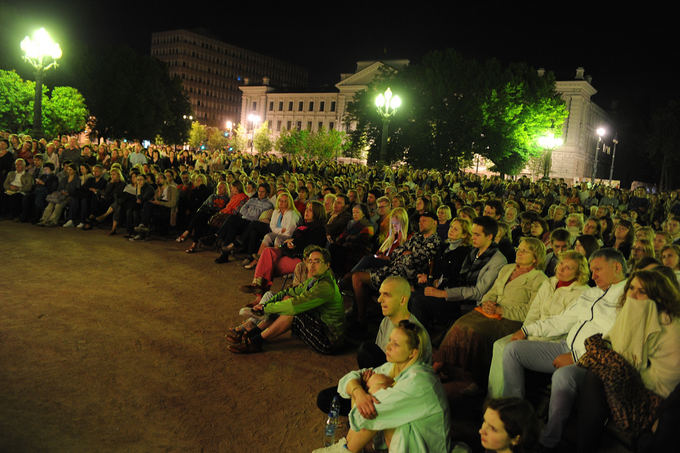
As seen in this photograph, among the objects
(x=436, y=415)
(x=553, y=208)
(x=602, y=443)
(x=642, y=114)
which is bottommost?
(x=602, y=443)

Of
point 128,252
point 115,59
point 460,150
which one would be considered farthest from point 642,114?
point 128,252

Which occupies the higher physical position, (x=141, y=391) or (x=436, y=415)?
(x=436, y=415)

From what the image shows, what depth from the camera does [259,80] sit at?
13875 cm

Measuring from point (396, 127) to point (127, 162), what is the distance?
2793 cm

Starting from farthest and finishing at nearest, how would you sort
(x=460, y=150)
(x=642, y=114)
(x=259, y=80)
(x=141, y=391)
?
(x=259, y=80)
(x=642, y=114)
(x=460, y=150)
(x=141, y=391)

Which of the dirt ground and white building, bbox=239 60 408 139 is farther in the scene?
white building, bbox=239 60 408 139

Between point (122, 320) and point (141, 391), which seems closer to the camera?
point (141, 391)

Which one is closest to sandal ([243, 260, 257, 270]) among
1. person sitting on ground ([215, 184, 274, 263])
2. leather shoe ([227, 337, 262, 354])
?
person sitting on ground ([215, 184, 274, 263])

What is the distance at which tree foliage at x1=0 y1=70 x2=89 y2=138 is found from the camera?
34.2 meters

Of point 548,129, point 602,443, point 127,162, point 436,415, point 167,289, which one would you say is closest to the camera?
point 436,415

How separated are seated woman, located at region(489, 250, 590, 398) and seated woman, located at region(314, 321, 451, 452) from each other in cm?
138

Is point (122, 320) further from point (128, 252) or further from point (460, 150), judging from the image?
point (460, 150)

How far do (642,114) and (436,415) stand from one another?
8803cm

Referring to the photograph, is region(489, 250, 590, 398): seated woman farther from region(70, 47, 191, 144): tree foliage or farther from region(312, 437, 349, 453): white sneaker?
region(70, 47, 191, 144): tree foliage
